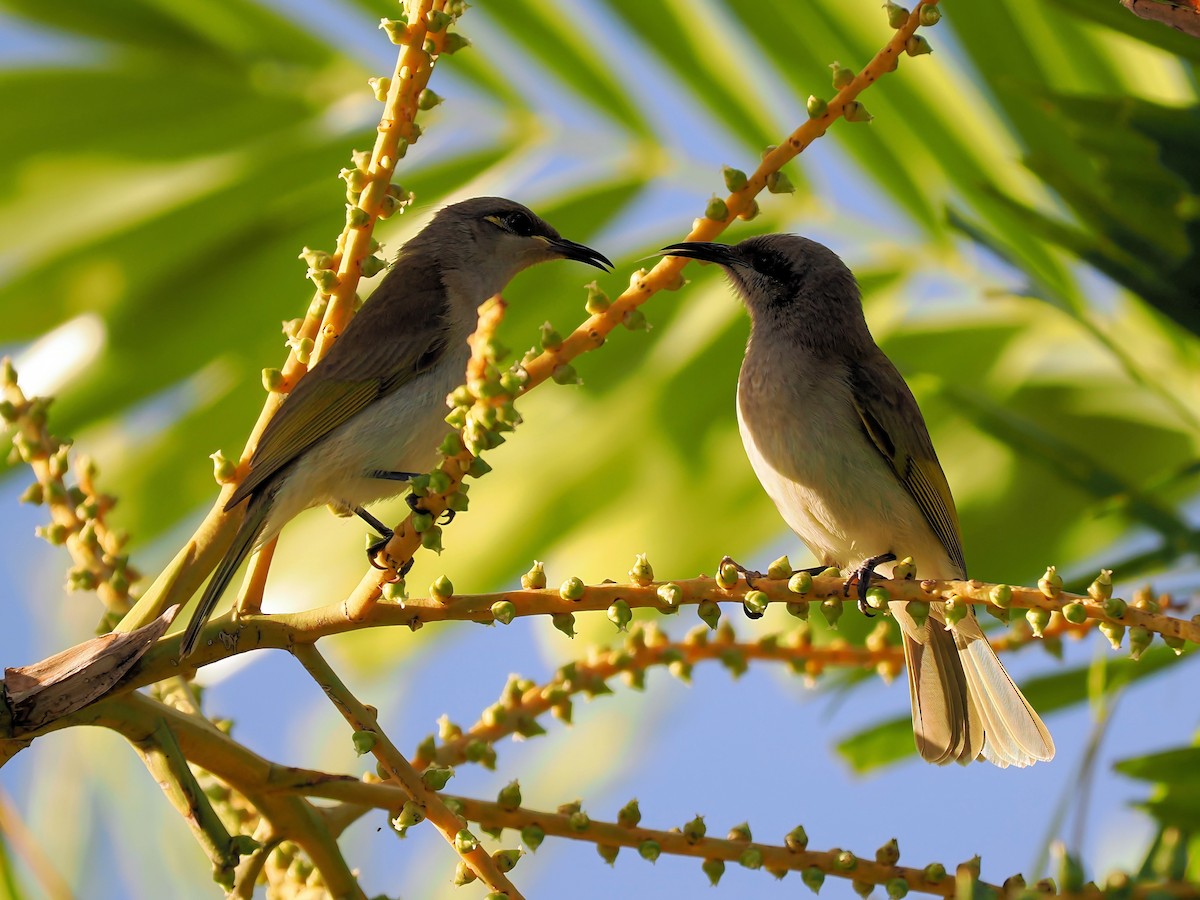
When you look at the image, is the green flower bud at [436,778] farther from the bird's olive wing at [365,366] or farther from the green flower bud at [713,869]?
the bird's olive wing at [365,366]

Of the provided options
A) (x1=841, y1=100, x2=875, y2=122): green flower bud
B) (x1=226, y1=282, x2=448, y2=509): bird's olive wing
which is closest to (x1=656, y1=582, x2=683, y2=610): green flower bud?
(x1=841, y1=100, x2=875, y2=122): green flower bud

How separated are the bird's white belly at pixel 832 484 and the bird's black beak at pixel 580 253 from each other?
469 mm

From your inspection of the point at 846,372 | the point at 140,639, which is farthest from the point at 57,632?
the point at 846,372

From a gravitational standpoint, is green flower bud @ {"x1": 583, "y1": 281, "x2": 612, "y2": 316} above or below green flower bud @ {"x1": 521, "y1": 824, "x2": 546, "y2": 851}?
above

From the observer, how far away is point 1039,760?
2342mm

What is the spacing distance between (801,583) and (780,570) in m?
0.06

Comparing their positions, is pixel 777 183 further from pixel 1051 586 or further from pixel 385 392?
pixel 385 392

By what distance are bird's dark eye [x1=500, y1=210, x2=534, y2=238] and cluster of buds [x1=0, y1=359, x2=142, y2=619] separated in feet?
5.26

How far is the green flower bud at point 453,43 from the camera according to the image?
173cm

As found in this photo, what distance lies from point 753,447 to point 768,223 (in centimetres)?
63

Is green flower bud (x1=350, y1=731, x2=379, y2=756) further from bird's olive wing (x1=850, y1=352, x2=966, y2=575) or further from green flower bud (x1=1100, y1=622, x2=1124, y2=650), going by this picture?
bird's olive wing (x1=850, y1=352, x2=966, y2=575)

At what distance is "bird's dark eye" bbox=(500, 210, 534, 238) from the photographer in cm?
332

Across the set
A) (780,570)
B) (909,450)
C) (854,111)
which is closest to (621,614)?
(780,570)

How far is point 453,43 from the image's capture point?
1.74 meters
